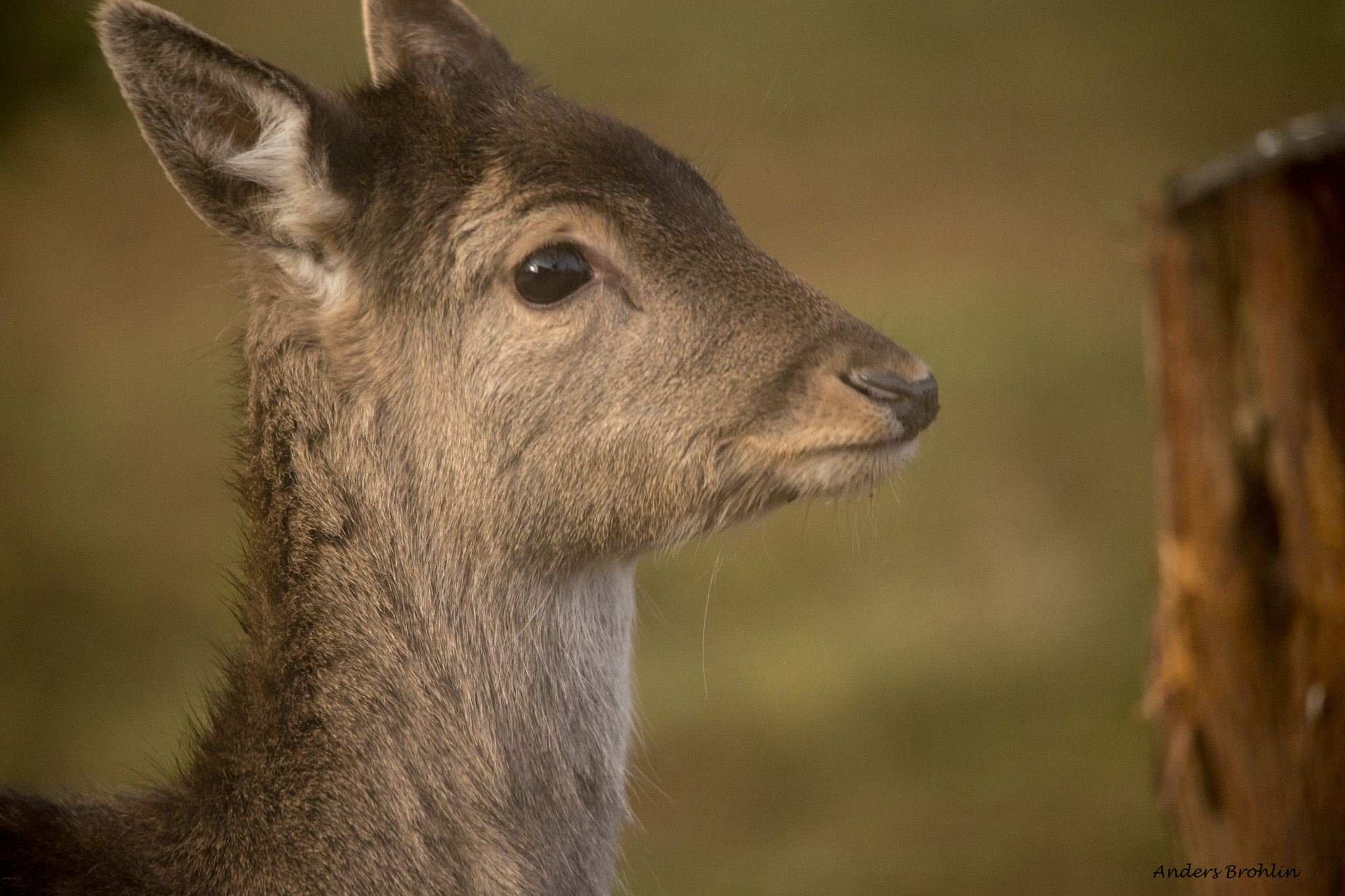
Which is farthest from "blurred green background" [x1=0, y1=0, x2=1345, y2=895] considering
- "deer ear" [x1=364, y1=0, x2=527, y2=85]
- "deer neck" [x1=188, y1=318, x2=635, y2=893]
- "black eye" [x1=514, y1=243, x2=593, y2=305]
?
"black eye" [x1=514, y1=243, x2=593, y2=305]

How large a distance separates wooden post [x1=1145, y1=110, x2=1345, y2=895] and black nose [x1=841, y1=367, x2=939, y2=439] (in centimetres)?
106

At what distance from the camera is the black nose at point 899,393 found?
6.81ft

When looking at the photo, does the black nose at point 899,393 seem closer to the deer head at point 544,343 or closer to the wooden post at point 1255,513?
the deer head at point 544,343

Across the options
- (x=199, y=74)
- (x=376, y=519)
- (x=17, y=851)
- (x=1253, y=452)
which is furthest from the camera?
(x=1253, y=452)

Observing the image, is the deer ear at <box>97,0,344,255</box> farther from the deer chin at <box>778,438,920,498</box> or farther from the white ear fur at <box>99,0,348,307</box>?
the deer chin at <box>778,438,920,498</box>

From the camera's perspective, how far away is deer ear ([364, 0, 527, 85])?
277 cm

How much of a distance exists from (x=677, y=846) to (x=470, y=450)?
3803 mm

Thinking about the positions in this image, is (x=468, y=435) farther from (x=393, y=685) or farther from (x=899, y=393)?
(x=899, y=393)

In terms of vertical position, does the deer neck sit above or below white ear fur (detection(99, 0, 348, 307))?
below

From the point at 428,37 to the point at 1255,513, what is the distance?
2449mm

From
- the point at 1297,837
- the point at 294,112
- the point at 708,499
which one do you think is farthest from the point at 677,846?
the point at 294,112

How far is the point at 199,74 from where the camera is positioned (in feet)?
6.43

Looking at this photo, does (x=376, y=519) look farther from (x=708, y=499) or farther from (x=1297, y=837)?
(x=1297, y=837)

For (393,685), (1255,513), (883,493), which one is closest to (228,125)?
(393,685)
